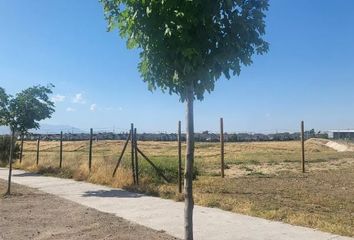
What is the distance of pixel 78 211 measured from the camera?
1119cm

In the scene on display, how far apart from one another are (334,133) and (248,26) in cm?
14030

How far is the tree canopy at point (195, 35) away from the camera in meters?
5.69

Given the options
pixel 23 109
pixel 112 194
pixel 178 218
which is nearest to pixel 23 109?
pixel 23 109

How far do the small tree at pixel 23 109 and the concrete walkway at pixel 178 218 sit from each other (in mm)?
4264

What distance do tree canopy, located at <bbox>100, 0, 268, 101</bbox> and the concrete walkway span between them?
309 cm

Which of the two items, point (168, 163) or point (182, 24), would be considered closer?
point (182, 24)

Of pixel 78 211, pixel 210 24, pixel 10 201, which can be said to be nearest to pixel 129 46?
pixel 210 24

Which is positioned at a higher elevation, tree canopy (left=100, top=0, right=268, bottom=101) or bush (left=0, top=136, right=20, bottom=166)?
tree canopy (left=100, top=0, right=268, bottom=101)

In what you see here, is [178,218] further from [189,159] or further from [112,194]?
[112,194]

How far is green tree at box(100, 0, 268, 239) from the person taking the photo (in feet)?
18.7

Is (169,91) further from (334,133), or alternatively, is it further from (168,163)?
(334,133)

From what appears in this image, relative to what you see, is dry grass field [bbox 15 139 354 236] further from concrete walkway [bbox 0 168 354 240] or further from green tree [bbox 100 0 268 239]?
green tree [bbox 100 0 268 239]

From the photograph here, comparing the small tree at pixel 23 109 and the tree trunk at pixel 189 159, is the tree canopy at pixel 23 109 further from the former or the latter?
the tree trunk at pixel 189 159

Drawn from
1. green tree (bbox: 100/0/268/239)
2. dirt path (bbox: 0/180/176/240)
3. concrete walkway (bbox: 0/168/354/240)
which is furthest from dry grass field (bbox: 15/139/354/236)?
green tree (bbox: 100/0/268/239)
